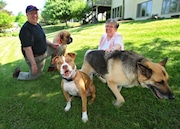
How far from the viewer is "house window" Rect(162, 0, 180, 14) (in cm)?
1442

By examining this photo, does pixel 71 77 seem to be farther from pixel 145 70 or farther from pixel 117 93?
pixel 145 70

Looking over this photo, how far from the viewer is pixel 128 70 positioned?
285 centimetres

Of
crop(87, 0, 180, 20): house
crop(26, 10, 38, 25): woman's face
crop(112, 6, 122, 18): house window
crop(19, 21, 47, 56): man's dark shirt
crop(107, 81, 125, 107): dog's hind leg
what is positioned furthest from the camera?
crop(112, 6, 122, 18): house window

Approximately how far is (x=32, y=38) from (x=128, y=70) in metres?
2.69

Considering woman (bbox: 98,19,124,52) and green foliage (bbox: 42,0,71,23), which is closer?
woman (bbox: 98,19,124,52)

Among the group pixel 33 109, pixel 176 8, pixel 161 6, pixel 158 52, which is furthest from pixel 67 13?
pixel 33 109

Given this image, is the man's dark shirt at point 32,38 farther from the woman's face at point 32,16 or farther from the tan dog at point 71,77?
the tan dog at point 71,77

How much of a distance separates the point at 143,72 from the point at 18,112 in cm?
274

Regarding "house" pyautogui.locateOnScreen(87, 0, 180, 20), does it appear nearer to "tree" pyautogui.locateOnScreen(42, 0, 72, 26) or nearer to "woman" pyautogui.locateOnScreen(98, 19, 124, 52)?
"tree" pyautogui.locateOnScreen(42, 0, 72, 26)

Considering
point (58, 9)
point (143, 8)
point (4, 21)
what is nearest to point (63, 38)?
point (143, 8)

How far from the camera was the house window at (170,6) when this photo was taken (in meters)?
14.4

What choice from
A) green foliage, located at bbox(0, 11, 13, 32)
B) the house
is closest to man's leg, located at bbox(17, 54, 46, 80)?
the house

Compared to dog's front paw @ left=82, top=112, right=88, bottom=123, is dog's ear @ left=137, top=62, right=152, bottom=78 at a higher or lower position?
higher

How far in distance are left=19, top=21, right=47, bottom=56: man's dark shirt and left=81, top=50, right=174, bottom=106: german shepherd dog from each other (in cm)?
159
